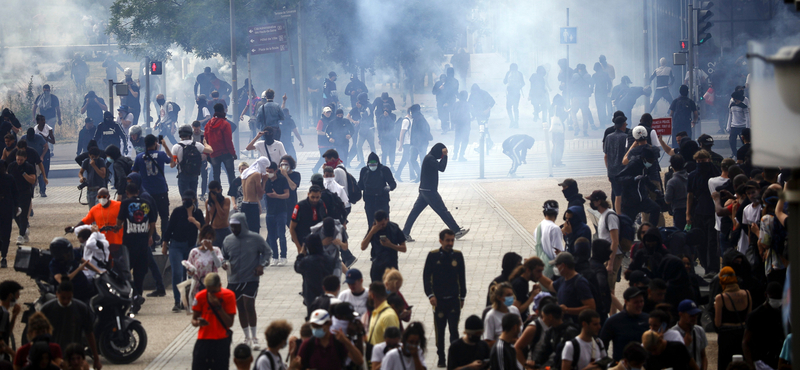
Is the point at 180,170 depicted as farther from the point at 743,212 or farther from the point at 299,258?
the point at 743,212

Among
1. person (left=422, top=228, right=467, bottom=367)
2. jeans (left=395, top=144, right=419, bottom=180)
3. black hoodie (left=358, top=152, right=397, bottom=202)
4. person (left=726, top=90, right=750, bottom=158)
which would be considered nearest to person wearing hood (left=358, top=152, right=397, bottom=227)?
black hoodie (left=358, top=152, right=397, bottom=202)

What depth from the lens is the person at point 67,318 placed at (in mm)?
7418

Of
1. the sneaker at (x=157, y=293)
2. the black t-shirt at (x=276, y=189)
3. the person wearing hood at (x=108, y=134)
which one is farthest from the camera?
the person wearing hood at (x=108, y=134)

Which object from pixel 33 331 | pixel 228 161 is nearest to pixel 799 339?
pixel 33 331

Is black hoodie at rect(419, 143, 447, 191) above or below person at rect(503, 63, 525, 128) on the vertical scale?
below

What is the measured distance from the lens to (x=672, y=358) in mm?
6227

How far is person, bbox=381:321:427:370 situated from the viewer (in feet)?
20.1

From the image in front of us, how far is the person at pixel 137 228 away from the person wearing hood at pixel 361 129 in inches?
413

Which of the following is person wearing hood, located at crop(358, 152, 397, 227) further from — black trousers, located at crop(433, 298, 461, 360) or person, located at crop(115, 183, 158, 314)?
black trousers, located at crop(433, 298, 461, 360)

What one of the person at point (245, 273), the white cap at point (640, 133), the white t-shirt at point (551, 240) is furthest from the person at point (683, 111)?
the person at point (245, 273)

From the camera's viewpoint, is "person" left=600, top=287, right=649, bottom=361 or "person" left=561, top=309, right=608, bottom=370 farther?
"person" left=600, top=287, right=649, bottom=361

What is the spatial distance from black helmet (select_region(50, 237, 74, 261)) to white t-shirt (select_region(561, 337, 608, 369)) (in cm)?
463

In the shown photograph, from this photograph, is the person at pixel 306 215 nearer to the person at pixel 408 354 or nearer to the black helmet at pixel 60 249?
the black helmet at pixel 60 249

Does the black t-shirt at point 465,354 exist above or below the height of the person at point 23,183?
below
